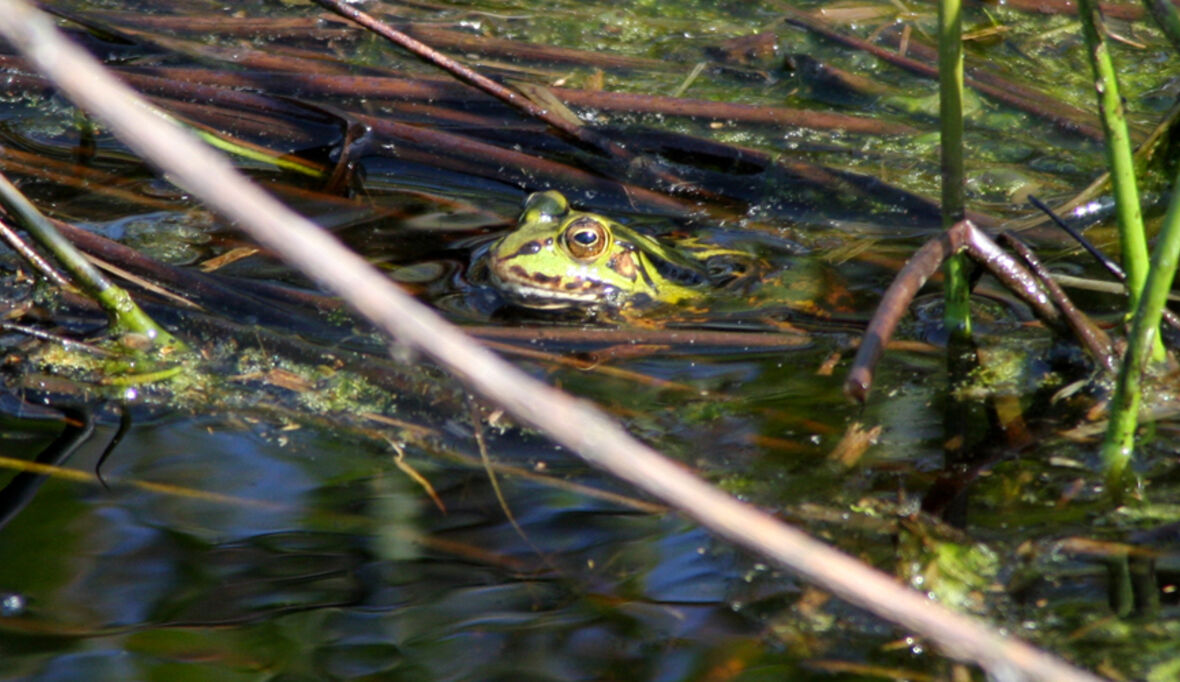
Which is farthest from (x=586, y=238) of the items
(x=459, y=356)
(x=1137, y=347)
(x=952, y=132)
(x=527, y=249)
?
(x=459, y=356)

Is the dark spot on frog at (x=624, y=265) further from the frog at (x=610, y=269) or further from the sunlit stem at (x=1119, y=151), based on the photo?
the sunlit stem at (x=1119, y=151)

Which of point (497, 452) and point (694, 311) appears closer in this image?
point (497, 452)

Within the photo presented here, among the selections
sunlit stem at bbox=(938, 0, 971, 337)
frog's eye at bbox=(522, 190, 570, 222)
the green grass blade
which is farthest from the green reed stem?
the green grass blade

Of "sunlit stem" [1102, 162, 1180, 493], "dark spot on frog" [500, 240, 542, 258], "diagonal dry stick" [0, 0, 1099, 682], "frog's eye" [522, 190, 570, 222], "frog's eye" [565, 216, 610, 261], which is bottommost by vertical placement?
"diagonal dry stick" [0, 0, 1099, 682]

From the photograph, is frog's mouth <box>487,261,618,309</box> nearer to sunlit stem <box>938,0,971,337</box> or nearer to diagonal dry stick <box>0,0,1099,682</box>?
sunlit stem <box>938,0,971,337</box>

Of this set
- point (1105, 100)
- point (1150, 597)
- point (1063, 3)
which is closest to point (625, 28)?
point (1063, 3)

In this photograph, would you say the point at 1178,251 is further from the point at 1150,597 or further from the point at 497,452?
the point at 497,452

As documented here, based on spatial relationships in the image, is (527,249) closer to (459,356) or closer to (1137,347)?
(1137,347)
